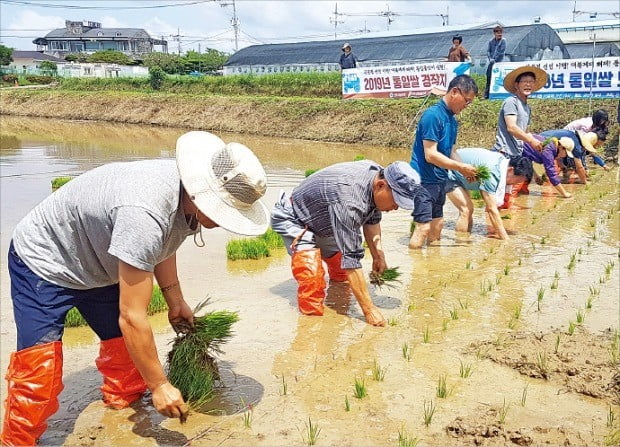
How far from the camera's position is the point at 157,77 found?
32312 mm

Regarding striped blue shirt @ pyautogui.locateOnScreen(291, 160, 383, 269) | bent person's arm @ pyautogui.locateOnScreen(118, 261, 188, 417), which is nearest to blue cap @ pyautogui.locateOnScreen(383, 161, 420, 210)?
striped blue shirt @ pyautogui.locateOnScreen(291, 160, 383, 269)

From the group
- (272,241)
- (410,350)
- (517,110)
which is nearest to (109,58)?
(517,110)

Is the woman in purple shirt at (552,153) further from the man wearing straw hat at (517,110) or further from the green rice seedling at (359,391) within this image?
the green rice seedling at (359,391)

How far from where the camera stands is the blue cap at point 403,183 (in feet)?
11.8

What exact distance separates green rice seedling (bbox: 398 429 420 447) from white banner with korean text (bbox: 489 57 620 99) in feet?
40.8

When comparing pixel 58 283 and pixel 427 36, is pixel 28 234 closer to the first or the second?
pixel 58 283

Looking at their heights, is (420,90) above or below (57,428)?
above

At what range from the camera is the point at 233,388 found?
11.0 feet

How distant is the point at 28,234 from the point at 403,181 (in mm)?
2031

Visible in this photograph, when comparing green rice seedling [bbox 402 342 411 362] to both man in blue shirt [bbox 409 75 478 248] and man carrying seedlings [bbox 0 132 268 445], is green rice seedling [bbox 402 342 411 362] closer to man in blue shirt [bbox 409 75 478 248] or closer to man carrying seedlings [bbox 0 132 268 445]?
man carrying seedlings [bbox 0 132 268 445]

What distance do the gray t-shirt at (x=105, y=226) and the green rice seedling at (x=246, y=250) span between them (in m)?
3.31

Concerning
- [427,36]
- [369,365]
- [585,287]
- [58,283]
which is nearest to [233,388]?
[369,365]

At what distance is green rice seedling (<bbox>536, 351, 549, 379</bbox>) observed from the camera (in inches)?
133

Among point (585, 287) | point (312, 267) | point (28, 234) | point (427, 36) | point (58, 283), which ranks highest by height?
point (427, 36)
